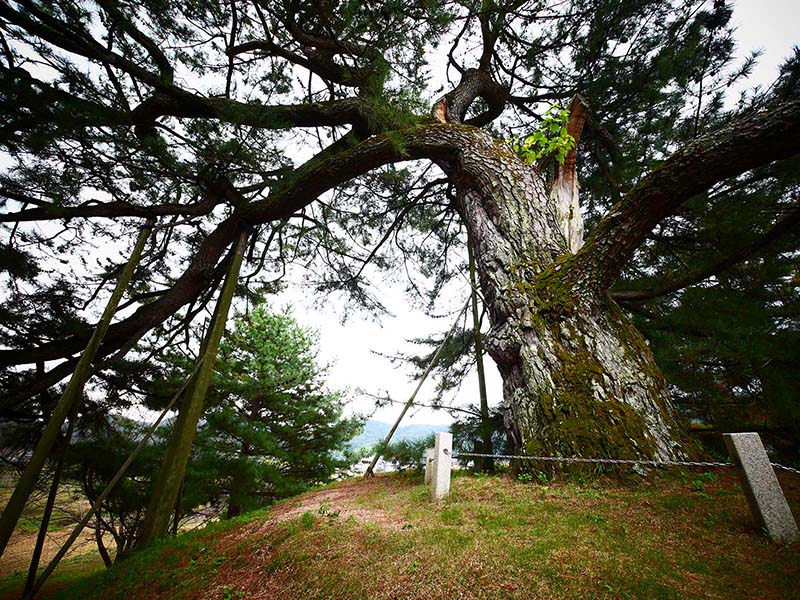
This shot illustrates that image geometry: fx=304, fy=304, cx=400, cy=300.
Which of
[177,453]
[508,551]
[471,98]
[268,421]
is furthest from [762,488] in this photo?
Result: [268,421]

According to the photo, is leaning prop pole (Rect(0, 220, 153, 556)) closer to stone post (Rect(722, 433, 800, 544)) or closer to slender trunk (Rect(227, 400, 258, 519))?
stone post (Rect(722, 433, 800, 544))

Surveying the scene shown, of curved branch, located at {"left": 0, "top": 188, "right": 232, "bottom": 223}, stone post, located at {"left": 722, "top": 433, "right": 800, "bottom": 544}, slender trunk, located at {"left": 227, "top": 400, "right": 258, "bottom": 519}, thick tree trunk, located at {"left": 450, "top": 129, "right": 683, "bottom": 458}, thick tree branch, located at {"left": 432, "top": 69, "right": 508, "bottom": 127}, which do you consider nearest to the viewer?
stone post, located at {"left": 722, "top": 433, "right": 800, "bottom": 544}

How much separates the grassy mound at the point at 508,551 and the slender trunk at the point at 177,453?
13.6 inches

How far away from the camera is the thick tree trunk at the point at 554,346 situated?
2152 mm

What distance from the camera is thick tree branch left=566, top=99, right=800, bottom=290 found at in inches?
80.0

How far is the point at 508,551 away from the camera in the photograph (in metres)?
1.38

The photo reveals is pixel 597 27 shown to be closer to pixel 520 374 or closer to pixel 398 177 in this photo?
pixel 398 177

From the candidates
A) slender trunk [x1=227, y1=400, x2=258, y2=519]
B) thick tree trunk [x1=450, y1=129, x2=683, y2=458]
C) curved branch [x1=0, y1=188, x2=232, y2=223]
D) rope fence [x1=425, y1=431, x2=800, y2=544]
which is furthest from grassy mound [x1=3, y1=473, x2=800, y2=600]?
slender trunk [x1=227, y1=400, x2=258, y2=519]

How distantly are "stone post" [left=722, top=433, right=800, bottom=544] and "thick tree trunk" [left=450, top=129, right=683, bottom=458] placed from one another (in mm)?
618

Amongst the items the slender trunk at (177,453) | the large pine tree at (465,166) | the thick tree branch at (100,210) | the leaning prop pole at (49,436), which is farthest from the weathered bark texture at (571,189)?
the leaning prop pole at (49,436)

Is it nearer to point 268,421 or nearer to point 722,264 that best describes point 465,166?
point 722,264

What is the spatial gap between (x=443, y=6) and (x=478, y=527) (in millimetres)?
3739

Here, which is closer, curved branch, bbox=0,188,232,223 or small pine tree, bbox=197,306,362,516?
curved branch, bbox=0,188,232,223

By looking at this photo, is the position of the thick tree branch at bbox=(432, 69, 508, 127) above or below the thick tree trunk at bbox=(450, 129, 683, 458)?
above
